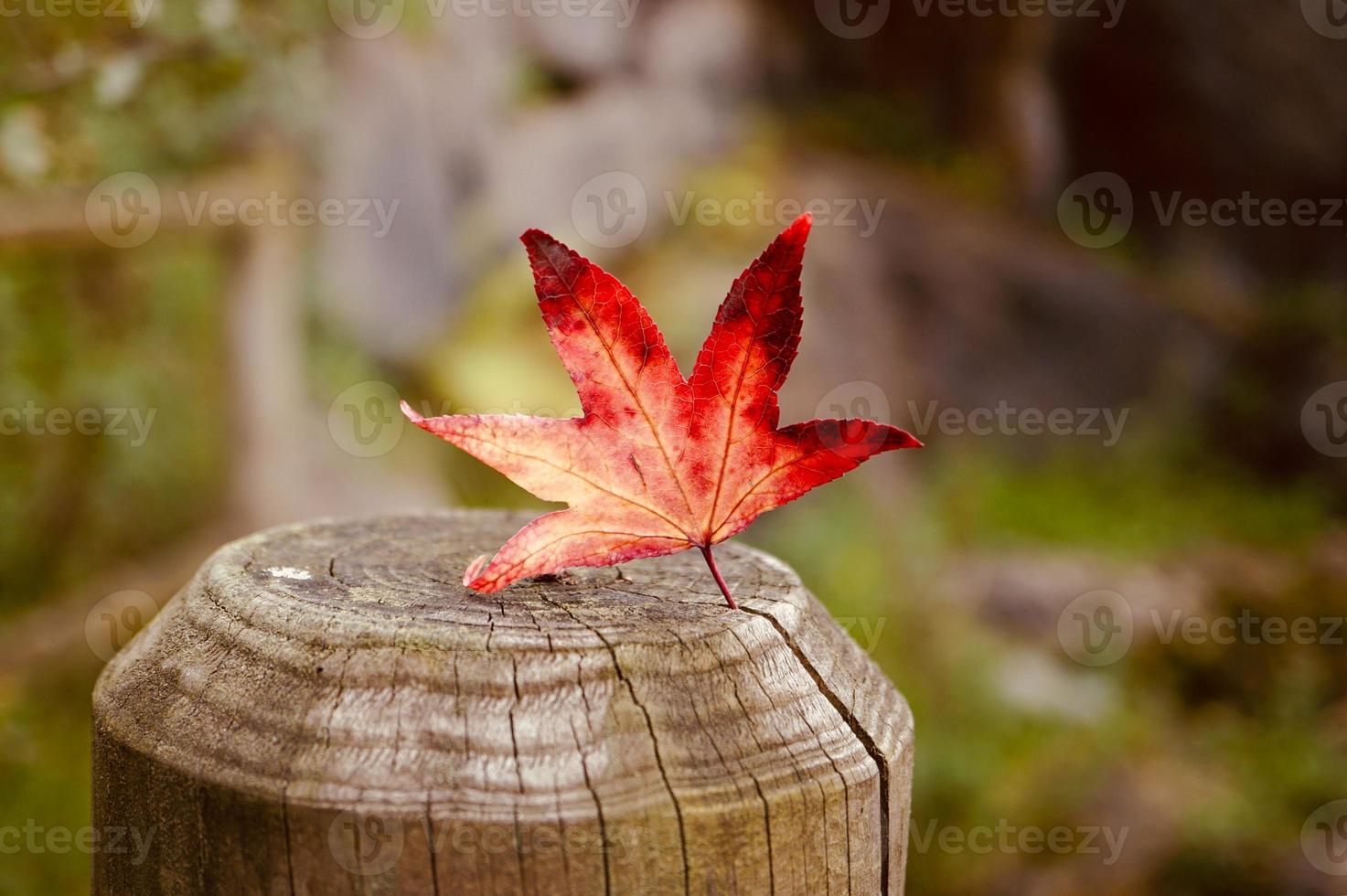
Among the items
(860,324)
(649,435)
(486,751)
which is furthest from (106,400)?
(860,324)

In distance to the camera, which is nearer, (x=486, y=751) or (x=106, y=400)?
(x=486, y=751)

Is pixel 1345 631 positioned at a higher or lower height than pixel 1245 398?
lower

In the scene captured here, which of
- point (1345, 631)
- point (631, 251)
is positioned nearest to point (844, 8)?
point (631, 251)

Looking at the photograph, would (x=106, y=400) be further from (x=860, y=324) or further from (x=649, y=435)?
(x=860, y=324)

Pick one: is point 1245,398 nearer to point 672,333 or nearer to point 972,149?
point 972,149

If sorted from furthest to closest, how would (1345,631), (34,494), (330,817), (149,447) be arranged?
1. (1345,631)
2. (149,447)
3. (34,494)
4. (330,817)

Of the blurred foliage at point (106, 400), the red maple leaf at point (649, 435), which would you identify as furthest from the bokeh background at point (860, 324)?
the red maple leaf at point (649, 435)
